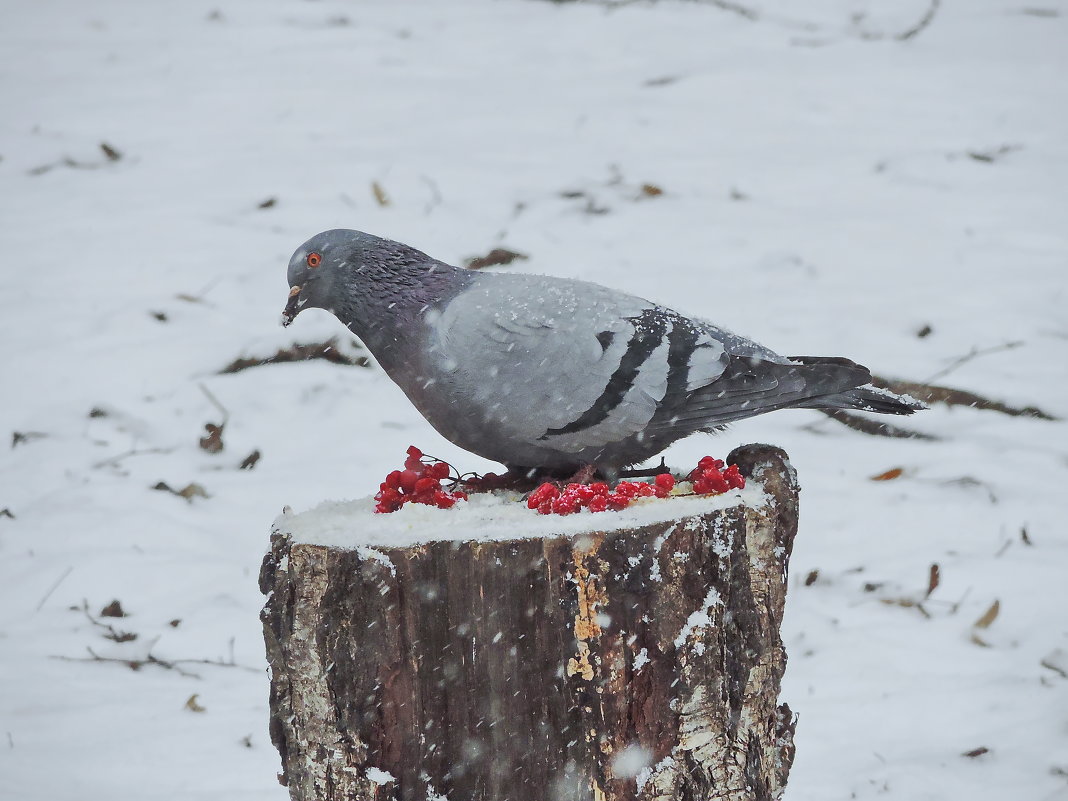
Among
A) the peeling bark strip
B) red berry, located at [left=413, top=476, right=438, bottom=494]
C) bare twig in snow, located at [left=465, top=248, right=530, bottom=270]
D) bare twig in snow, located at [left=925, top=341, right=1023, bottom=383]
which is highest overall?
red berry, located at [left=413, top=476, right=438, bottom=494]

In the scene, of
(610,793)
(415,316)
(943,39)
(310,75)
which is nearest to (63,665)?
(415,316)

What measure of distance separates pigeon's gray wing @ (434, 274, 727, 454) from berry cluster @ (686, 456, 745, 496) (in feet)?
0.59

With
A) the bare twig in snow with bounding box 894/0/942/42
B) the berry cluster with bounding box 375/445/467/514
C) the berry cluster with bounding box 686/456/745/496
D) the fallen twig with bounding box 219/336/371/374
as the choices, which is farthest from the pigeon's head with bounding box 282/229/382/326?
the bare twig in snow with bounding box 894/0/942/42

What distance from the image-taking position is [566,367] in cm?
278

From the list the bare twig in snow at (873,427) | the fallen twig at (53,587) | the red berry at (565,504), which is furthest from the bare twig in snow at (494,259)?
the red berry at (565,504)

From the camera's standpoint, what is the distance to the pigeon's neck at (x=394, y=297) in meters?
2.92

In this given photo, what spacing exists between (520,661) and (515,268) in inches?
129

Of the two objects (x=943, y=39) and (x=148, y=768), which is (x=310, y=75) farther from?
(x=148, y=768)

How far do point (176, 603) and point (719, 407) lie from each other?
2252 mm

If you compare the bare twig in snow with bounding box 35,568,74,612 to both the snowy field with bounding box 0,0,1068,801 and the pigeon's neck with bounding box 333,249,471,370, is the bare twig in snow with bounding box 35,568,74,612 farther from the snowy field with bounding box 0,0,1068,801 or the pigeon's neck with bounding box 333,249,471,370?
the pigeon's neck with bounding box 333,249,471,370

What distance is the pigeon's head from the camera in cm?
300

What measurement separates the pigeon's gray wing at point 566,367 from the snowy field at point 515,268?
1355 millimetres

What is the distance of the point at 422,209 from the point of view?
5746 mm

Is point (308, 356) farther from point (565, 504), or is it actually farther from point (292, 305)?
point (565, 504)
